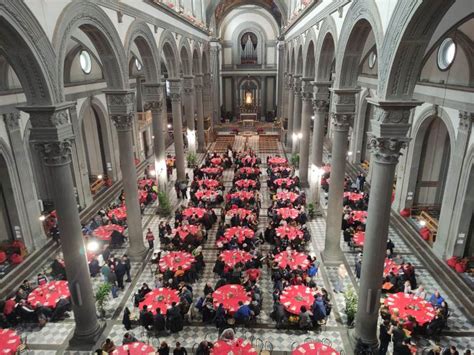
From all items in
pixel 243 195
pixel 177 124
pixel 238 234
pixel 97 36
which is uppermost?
pixel 97 36

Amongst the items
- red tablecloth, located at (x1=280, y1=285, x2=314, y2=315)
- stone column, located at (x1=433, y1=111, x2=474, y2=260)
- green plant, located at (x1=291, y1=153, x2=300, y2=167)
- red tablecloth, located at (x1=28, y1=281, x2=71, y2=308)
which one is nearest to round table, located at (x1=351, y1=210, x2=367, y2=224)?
stone column, located at (x1=433, y1=111, x2=474, y2=260)

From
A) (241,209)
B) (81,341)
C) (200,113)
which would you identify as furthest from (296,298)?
(200,113)

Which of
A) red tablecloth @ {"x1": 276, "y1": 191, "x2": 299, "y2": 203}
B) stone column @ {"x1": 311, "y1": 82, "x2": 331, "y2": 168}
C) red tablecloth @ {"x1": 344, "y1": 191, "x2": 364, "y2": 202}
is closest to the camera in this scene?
stone column @ {"x1": 311, "y1": 82, "x2": 331, "y2": 168}

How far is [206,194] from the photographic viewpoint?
1820 cm

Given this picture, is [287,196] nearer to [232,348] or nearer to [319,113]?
[319,113]

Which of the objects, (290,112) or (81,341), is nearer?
(81,341)

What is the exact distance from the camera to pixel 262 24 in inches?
1647

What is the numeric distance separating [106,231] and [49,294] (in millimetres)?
4313

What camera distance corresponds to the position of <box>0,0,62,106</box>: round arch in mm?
6887

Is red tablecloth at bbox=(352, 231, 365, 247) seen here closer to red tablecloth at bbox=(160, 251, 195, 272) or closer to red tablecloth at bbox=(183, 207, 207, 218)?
red tablecloth at bbox=(160, 251, 195, 272)

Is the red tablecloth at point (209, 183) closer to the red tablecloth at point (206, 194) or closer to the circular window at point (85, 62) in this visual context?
the red tablecloth at point (206, 194)

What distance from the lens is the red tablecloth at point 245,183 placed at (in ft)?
62.4

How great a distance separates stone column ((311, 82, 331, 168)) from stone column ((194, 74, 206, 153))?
14063mm

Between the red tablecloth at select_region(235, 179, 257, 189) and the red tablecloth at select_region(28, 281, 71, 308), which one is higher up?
the red tablecloth at select_region(235, 179, 257, 189)
